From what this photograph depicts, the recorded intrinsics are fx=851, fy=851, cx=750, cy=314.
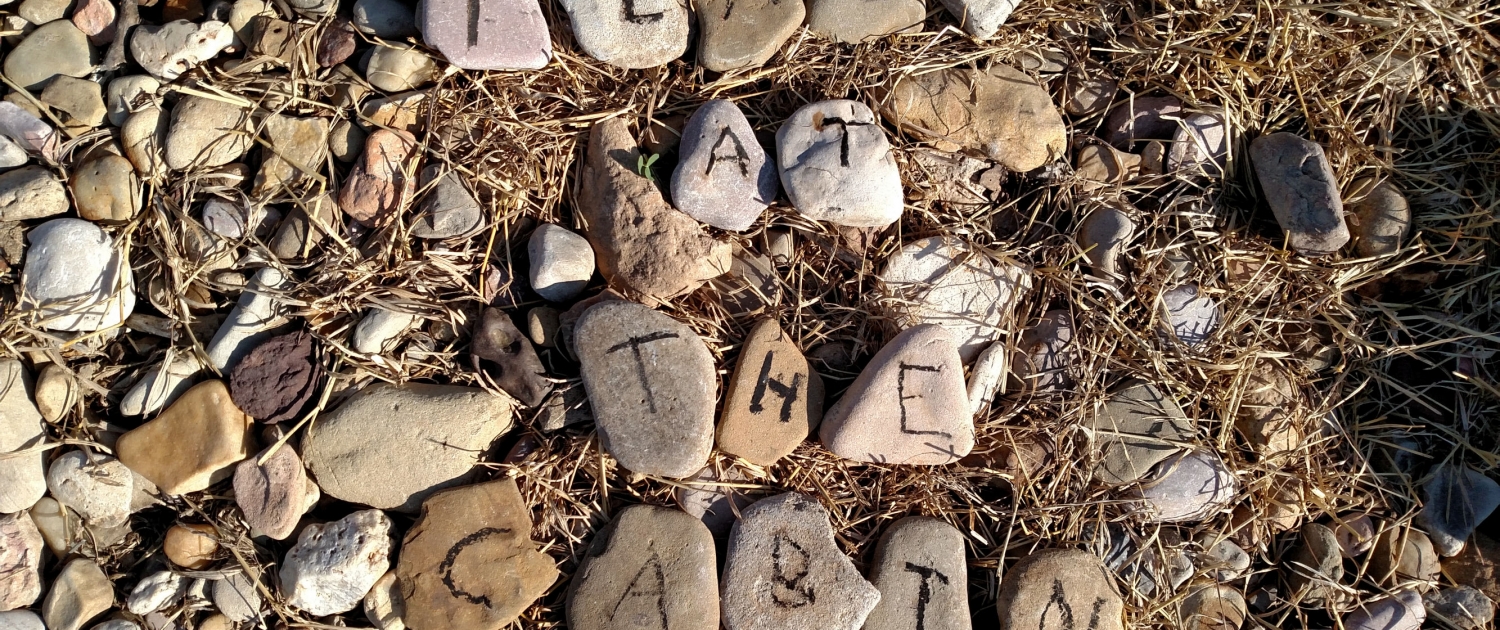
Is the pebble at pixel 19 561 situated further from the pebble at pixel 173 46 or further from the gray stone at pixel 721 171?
the gray stone at pixel 721 171

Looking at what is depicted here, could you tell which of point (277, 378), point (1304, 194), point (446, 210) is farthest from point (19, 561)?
point (1304, 194)

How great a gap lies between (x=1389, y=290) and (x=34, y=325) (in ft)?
11.6

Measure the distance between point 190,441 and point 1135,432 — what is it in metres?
2.36

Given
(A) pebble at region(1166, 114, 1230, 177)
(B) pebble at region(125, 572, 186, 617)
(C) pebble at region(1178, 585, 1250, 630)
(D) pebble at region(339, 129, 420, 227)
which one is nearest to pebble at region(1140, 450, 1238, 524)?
(C) pebble at region(1178, 585, 1250, 630)

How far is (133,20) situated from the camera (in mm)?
2088

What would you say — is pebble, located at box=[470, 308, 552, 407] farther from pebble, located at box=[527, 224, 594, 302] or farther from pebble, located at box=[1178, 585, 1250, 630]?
pebble, located at box=[1178, 585, 1250, 630]

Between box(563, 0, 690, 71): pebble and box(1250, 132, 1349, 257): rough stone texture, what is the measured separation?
1624mm

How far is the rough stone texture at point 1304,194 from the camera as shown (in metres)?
2.27

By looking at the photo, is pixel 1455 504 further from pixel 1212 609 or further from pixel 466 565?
pixel 466 565

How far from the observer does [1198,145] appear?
2.33 meters

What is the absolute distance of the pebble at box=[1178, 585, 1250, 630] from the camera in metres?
2.29

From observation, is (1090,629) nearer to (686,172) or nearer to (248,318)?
(686,172)

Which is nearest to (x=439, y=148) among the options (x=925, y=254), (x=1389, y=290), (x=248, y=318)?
(x=248, y=318)

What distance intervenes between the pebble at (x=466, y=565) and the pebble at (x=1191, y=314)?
180 centimetres
